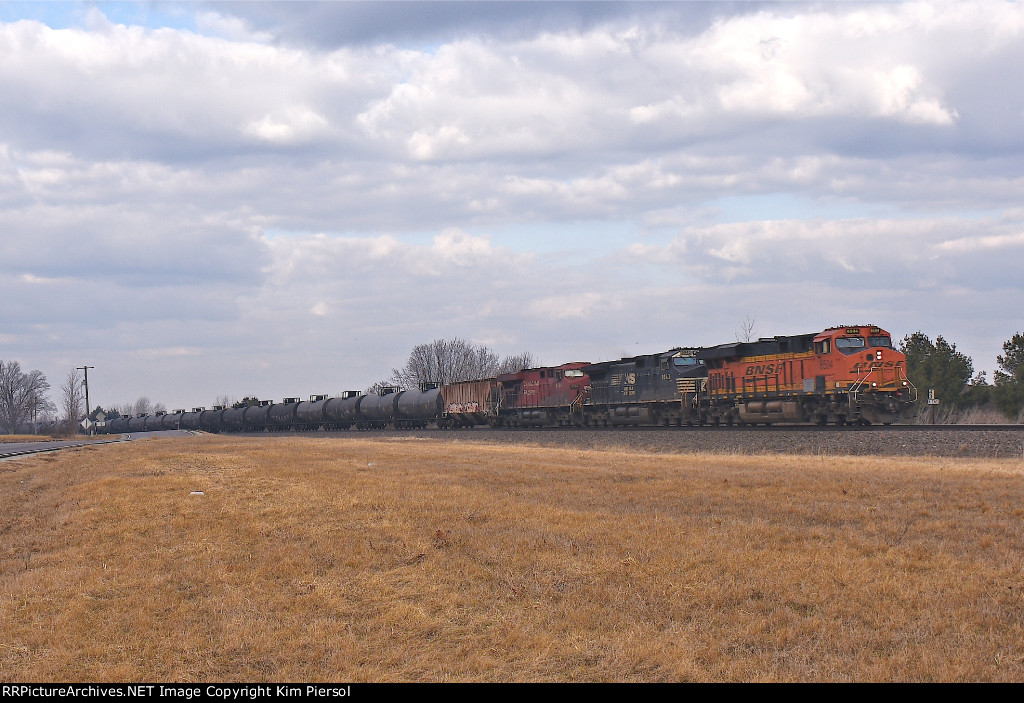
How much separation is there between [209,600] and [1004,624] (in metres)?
8.03

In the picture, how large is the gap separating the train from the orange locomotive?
0.04 meters

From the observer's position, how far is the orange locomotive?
106 ft

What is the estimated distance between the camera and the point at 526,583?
10016 millimetres

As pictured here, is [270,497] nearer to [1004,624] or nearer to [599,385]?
[1004,624]

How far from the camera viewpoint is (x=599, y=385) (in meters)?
47.0

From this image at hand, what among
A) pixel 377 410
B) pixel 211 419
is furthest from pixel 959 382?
pixel 211 419

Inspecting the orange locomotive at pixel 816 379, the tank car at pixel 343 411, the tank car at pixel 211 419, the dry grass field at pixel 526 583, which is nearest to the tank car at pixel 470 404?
the tank car at pixel 343 411

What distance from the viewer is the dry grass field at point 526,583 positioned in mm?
7746

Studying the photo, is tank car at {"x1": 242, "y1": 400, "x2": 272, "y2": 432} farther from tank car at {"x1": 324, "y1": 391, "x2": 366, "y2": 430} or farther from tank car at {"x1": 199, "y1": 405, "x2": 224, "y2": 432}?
tank car at {"x1": 324, "y1": 391, "x2": 366, "y2": 430}

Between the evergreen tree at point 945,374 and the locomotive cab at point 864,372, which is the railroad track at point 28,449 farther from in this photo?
the evergreen tree at point 945,374

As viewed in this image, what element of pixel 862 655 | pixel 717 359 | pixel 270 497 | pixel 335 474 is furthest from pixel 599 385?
pixel 862 655

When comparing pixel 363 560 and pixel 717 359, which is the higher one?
pixel 717 359

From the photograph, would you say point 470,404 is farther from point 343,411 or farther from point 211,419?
point 211,419
